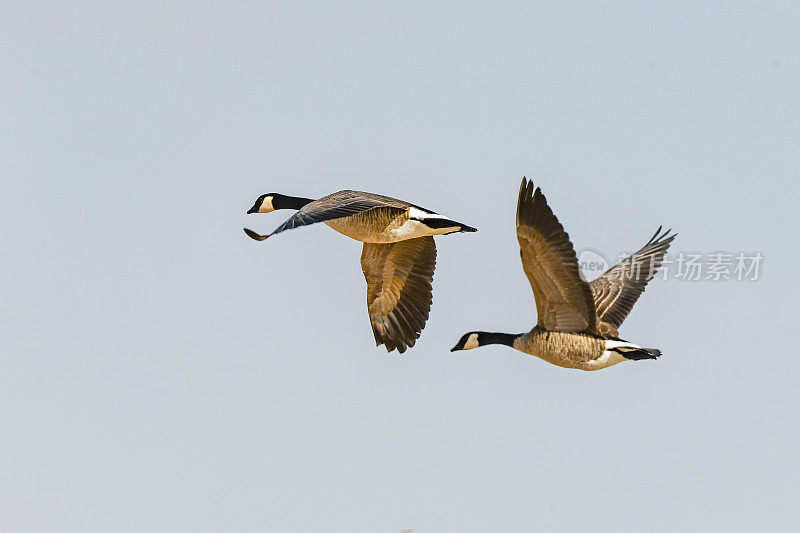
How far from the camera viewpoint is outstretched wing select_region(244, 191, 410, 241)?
35.7 ft

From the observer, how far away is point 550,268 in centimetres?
1150

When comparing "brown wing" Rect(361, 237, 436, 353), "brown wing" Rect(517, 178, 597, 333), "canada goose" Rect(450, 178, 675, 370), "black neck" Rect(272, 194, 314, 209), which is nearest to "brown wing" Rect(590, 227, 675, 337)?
"canada goose" Rect(450, 178, 675, 370)

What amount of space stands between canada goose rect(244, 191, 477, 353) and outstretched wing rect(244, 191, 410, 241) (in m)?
0.05

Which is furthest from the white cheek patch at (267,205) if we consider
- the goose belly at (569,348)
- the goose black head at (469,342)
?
the goose belly at (569,348)

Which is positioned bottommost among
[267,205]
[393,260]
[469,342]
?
[469,342]

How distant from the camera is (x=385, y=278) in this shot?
48.3 ft

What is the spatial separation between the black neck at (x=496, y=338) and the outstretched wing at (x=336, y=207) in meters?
1.90

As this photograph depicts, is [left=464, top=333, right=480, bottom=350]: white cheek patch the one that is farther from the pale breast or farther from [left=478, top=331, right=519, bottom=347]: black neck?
the pale breast

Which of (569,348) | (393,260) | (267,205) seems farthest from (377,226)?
(569,348)

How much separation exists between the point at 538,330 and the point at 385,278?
291 cm

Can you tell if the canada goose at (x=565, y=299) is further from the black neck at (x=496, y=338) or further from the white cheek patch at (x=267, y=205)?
the white cheek patch at (x=267, y=205)

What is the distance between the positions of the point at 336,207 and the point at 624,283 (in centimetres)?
427

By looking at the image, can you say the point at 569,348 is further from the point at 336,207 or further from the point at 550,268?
the point at 336,207

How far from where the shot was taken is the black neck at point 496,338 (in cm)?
1315
